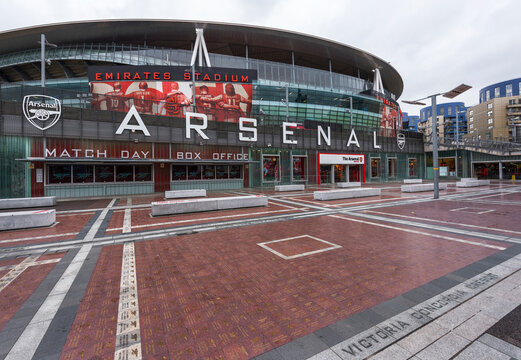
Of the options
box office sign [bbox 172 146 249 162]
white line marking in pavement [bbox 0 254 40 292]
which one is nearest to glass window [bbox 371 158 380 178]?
box office sign [bbox 172 146 249 162]

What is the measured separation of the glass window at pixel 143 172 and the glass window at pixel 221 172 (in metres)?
7.07

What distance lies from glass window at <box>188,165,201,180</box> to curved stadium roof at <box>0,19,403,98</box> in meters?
26.3

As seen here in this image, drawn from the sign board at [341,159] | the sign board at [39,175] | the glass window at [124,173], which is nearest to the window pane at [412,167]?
the sign board at [341,159]

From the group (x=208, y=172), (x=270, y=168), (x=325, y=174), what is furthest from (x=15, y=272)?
(x=325, y=174)

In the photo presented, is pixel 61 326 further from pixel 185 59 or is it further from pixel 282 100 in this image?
pixel 185 59

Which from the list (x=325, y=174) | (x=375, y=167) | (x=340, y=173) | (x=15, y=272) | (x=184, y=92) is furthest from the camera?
(x=375, y=167)

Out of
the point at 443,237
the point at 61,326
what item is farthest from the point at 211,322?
the point at 443,237

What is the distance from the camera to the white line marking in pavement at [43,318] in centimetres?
286

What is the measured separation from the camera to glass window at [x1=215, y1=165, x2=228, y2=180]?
88.3ft

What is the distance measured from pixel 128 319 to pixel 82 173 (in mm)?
23098

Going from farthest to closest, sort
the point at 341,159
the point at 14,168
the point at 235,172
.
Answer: the point at 341,159 → the point at 235,172 → the point at 14,168

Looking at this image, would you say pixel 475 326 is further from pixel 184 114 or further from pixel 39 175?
pixel 39 175

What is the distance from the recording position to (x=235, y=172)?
28047mm

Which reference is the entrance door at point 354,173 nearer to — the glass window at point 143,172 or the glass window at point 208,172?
the glass window at point 208,172
